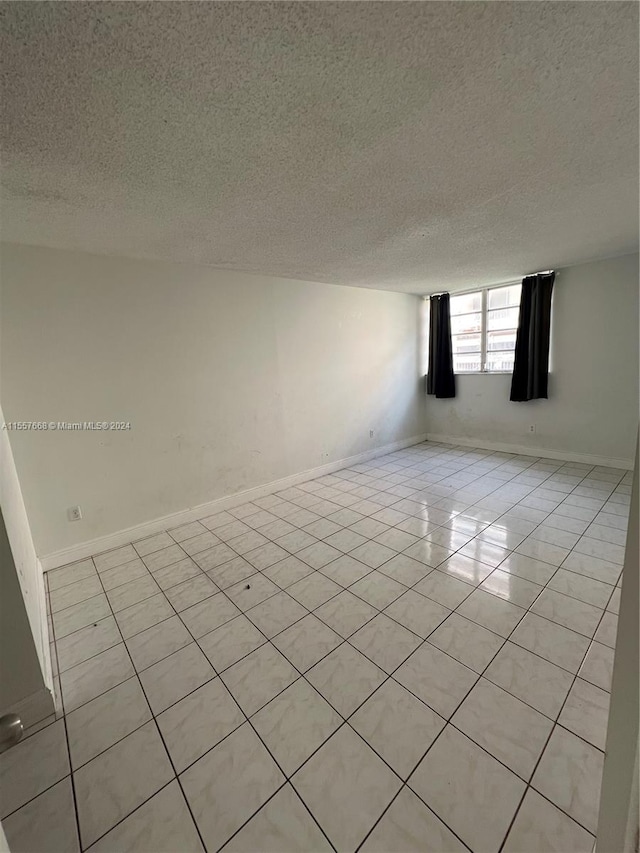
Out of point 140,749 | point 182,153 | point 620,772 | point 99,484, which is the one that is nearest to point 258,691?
point 140,749

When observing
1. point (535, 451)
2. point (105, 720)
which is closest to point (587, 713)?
point (105, 720)

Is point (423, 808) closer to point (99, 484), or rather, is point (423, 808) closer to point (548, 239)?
point (99, 484)

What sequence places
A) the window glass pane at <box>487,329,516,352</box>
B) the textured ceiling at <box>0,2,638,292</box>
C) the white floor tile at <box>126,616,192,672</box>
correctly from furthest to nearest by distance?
the window glass pane at <box>487,329,516,352</box> < the white floor tile at <box>126,616,192,672</box> < the textured ceiling at <box>0,2,638,292</box>

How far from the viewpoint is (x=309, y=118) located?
4.15 feet

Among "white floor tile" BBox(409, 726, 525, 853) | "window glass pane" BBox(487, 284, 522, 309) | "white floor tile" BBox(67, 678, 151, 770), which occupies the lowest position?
"white floor tile" BBox(409, 726, 525, 853)

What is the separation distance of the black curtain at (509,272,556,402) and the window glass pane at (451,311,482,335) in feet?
2.23

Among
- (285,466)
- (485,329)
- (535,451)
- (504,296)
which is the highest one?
(504,296)

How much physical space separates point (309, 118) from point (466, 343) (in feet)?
14.8

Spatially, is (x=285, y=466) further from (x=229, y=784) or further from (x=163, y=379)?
(x=229, y=784)

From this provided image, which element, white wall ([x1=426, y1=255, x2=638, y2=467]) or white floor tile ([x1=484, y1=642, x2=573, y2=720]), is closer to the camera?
white floor tile ([x1=484, y1=642, x2=573, y2=720])

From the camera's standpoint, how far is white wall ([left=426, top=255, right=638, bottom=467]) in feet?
12.1

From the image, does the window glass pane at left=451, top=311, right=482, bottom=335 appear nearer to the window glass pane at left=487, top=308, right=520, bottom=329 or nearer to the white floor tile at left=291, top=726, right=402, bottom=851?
the window glass pane at left=487, top=308, right=520, bottom=329

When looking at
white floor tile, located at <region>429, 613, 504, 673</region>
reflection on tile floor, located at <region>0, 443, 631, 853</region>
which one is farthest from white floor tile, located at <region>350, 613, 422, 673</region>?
white floor tile, located at <region>429, 613, 504, 673</region>

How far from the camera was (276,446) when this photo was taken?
3.87m
